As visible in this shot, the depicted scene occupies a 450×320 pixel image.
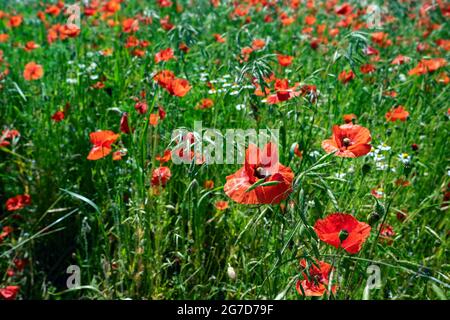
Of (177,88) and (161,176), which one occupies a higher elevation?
(177,88)

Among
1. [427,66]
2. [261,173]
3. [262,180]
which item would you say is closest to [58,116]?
[261,173]

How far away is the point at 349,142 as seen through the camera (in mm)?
1412

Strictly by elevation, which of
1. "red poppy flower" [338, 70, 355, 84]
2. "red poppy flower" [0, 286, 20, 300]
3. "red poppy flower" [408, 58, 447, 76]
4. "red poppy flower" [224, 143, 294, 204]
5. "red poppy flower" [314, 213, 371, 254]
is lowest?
"red poppy flower" [0, 286, 20, 300]

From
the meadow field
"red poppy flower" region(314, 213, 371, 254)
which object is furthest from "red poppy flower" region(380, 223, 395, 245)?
"red poppy flower" region(314, 213, 371, 254)

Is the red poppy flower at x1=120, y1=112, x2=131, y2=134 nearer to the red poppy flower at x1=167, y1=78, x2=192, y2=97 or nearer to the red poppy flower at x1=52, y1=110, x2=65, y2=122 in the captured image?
the red poppy flower at x1=167, y1=78, x2=192, y2=97

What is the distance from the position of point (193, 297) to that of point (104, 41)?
2.32m

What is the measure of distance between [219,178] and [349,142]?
71cm

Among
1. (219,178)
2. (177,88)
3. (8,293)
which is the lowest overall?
(8,293)

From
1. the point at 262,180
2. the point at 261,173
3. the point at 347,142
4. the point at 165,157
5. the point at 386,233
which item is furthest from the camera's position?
the point at 165,157

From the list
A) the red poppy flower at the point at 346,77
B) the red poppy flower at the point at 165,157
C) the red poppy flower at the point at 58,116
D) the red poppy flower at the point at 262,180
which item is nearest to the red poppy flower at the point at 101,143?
the red poppy flower at the point at 165,157

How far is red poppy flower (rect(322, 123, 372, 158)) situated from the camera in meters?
1.35

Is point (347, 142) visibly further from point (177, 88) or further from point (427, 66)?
point (427, 66)
